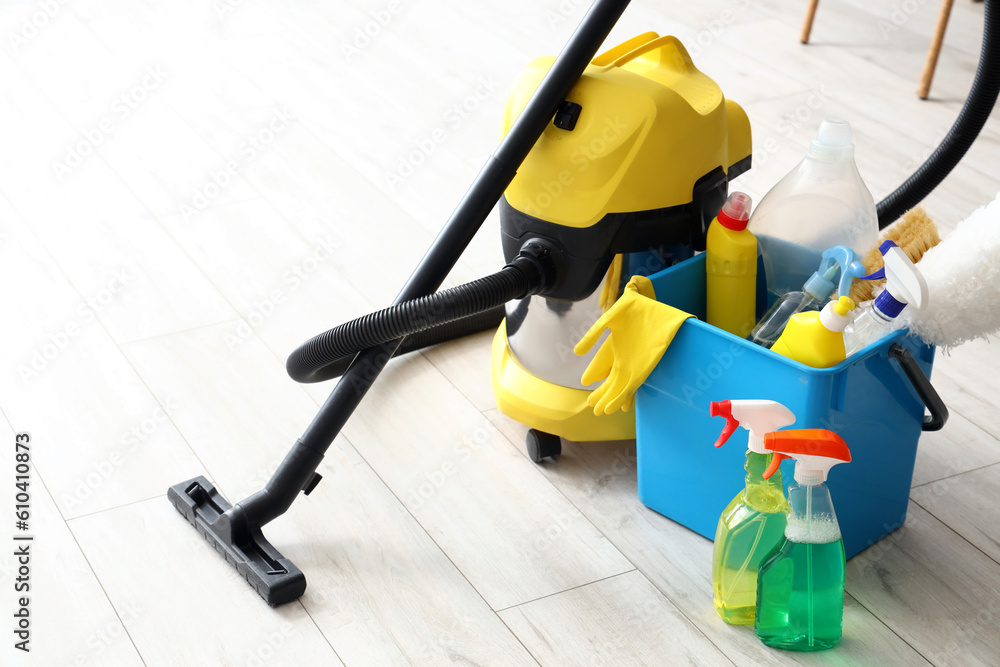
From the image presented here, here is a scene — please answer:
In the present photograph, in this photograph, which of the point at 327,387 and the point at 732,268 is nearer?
the point at 732,268

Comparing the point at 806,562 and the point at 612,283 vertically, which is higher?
the point at 612,283

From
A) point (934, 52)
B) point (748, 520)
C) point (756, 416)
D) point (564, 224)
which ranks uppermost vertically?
point (564, 224)

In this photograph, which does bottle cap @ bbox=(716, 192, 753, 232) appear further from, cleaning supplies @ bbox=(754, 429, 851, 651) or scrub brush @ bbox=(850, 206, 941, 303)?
cleaning supplies @ bbox=(754, 429, 851, 651)

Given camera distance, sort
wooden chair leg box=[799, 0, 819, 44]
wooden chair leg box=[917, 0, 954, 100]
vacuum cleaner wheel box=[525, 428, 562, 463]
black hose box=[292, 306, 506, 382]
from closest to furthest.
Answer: vacuum cleaner wheel box=[525, 428, 562, 463] → black hose box=[292, 306, 506, 382] → wooden chair leg box=[917, 0, 954, 100] → wooden chair leg box=[799, 0, 819, 44]

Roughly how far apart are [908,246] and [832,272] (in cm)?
8

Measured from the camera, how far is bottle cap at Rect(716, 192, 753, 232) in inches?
44.8

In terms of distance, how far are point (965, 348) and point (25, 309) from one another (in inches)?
55.3

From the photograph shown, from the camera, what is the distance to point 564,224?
1.16 meters

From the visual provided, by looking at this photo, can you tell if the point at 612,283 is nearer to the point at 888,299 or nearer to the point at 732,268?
the point at 732,268

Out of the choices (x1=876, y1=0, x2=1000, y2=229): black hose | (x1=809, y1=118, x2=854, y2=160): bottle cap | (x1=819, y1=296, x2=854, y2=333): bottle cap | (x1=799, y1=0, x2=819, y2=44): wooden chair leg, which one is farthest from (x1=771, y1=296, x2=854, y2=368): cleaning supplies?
(x1=799, y1=0, x2=819, y2=44): wooden chair leg

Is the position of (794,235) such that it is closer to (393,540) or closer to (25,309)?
(393,540)

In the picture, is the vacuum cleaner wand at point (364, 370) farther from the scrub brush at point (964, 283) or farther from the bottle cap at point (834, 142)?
the scrub brush at point (964, 283)

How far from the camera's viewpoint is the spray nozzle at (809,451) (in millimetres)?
948

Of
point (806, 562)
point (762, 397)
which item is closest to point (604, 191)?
point (762, 397)
